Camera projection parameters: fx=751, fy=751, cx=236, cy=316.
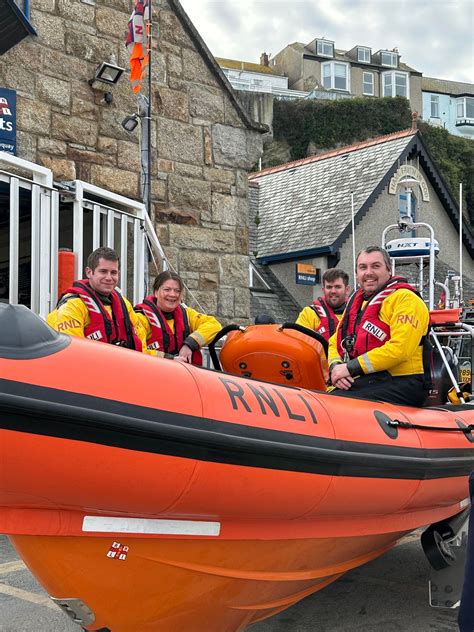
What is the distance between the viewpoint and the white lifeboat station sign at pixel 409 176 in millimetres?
18953

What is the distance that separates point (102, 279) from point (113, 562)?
195 centimetres

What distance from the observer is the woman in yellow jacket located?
187 inches

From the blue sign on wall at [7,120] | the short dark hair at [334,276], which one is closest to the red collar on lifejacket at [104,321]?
the short dark hair at [334,276]

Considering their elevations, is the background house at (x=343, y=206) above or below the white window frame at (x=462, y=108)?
below

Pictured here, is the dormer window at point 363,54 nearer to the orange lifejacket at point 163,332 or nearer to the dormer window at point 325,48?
the dormer window at point 325,48

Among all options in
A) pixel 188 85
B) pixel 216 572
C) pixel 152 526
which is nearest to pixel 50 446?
pixel 152 526

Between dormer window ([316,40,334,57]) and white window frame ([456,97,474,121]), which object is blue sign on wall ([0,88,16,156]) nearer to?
dormer window ([316,40,334,57])

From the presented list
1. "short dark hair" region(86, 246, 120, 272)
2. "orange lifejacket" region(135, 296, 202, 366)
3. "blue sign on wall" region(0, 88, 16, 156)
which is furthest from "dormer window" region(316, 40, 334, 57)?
"short dark hair" region(86, 246, 120, 272)

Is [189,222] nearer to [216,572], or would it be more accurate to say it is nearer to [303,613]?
[303,613]

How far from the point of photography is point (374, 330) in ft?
13.0

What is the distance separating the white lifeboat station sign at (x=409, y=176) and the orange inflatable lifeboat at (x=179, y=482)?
1624 centimetres

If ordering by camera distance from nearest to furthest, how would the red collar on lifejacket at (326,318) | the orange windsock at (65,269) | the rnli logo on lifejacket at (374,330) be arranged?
the rnli logo on lifejacket at (374,330) < the red collar on lifejacket at (326,318) < the orange windsock at (65,269)

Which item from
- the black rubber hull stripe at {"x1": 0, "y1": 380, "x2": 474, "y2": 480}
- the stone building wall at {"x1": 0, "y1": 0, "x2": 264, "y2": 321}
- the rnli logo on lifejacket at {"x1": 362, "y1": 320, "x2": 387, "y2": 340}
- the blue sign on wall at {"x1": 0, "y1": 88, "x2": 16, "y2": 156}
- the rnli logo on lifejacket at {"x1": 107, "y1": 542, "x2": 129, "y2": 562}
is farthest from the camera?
the stone building wall at {"x1": 0, "y1": 0, "x2": 264, "y2": 321}

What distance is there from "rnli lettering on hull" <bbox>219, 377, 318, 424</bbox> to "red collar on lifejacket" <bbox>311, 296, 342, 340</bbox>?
2274mm
